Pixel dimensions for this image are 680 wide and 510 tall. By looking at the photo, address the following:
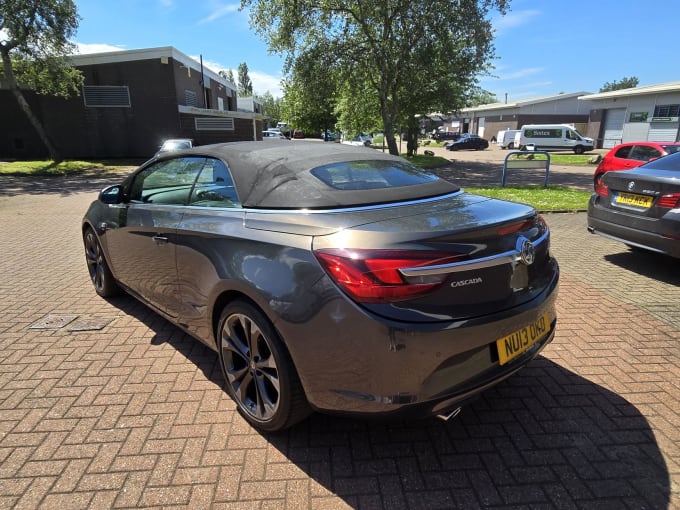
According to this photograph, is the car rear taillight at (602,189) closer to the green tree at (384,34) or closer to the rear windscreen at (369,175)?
the rear windscreen at (369,175)

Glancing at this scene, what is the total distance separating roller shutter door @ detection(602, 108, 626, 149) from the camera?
128 ft

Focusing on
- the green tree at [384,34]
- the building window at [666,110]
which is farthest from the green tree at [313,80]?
the building window at [666,110]

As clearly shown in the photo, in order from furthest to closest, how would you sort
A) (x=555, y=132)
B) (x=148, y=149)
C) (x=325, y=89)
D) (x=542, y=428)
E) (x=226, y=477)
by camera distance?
(x=555, y=132) < (x=148, y=149) < (x=325, y=89) < (x=542, y=428) < (x=226, y=477)

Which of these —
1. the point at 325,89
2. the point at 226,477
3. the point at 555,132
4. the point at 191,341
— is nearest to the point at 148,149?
the point at 325,89

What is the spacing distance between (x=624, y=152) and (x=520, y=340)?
13.4 meters

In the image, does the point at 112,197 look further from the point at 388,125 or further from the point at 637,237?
the point at 388,125

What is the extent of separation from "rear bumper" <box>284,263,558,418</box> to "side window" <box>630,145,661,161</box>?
13.0 metres

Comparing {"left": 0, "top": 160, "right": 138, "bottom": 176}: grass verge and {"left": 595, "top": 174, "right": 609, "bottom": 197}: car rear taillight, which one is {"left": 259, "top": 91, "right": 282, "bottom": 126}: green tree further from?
{"left": 595, "top": 174, "right": 609, "bottom": 197}: car rear taillight

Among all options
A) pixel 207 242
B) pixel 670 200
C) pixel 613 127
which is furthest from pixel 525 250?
pixel 613 127

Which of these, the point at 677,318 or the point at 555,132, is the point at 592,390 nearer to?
the point at 677,318

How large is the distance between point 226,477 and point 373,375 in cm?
95

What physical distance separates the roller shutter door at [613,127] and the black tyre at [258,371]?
149 ft

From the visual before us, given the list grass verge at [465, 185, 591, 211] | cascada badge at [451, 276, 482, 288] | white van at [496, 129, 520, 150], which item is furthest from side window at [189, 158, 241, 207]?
white van at [496, 129, 520, 150]

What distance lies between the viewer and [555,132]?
38094 mm
